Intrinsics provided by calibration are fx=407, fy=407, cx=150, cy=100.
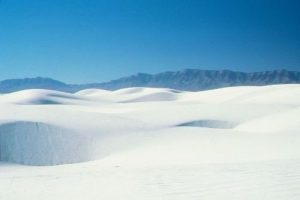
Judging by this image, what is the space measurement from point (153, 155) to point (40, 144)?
673 cm

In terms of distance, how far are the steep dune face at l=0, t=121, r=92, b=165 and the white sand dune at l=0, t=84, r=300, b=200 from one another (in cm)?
4

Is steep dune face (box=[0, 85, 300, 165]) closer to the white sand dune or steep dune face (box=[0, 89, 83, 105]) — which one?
the white sand dune

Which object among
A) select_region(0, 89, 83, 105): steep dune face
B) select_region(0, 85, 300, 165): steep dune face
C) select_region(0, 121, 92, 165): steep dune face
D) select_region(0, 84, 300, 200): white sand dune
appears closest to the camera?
select_region(0, 84, 300, 200): white sand dune

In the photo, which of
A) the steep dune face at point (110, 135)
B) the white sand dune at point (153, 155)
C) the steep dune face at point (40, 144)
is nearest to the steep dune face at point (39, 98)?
the white sand dune at point (153, 155)

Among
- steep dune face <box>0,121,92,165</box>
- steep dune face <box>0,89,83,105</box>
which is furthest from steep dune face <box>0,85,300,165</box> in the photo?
steep dune face <box>0,89,83,105</box>

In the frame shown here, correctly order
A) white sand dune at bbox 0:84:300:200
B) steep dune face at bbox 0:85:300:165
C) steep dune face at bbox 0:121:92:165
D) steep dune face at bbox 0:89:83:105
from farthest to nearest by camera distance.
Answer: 1. steep dune face at bbox 0:89:83:105
2. steep dune face at bbox 0:121:92:165
3. steep dune face at bbox 0:85:300:165
4. white sand dune at bbox 0:84:300:200

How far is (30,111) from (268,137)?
1617 centimetres

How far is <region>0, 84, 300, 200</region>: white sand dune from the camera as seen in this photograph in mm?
6633

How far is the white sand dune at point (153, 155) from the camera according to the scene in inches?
261

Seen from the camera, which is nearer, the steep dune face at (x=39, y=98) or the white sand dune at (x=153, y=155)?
the white sand dune at (x=153, y=155)

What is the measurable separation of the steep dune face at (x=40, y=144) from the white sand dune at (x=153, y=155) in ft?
0.15

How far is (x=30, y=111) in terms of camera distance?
88.2 ft

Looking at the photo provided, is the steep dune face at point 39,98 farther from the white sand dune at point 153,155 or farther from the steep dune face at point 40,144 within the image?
the steep dune face at point 40,144

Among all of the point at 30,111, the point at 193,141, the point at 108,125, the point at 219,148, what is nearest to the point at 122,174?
the point at 219,148
